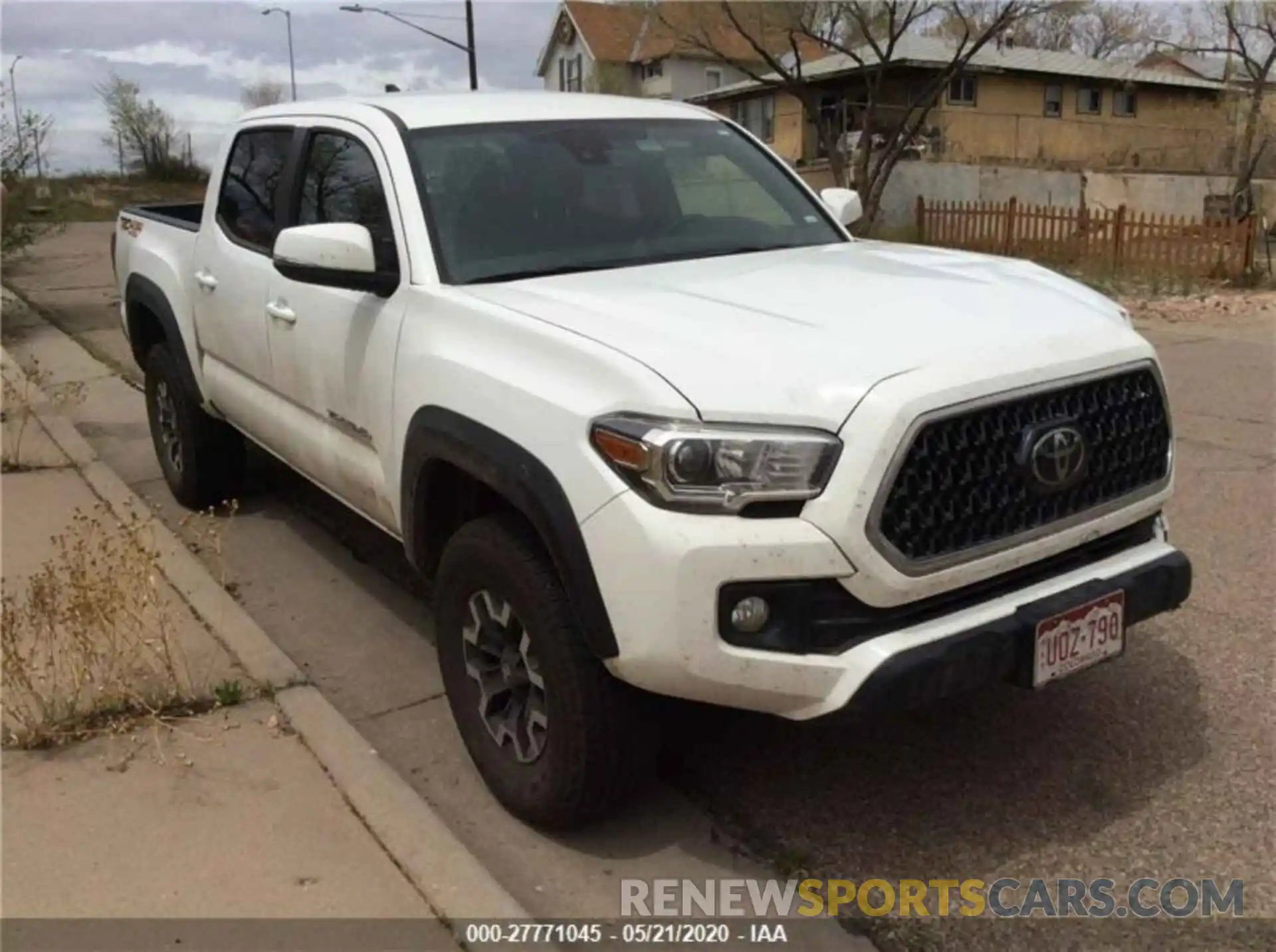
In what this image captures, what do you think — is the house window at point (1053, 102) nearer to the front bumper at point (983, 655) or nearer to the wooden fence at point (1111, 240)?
the wooden fence at point (1111, 240)

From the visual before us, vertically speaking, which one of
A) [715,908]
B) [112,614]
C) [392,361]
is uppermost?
[392,361]

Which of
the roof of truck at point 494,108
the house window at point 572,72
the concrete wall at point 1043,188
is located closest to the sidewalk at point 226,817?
the roof of truck at point 494,108

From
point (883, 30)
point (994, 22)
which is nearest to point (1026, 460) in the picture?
point (994, 22)

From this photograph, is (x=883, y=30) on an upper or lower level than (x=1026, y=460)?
upper

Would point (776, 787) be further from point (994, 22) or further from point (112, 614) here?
point (994, 22)

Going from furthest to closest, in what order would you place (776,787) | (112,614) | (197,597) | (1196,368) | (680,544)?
→ (1196,368), (197,597), (112,614), (776,787), (680,544)

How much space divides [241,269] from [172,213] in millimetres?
2104

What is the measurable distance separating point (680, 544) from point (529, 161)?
195 centimetres

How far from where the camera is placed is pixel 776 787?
3559mm

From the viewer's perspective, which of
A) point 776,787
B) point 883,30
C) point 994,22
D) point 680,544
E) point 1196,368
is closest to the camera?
point 680,544

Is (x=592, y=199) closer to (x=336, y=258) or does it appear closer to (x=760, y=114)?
(x=336, y=258)

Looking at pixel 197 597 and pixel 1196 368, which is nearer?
pixel 197 597

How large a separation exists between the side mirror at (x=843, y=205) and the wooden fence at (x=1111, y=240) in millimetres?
12736

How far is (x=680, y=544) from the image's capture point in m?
2.66
